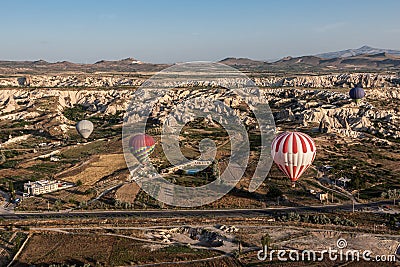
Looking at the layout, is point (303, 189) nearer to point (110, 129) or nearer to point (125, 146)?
point (125, 146)

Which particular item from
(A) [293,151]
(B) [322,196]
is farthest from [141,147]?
(B) [322,196]

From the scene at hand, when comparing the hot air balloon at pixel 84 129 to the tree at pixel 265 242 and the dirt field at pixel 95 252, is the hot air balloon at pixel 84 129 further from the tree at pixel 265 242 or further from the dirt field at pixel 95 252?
the tree at pixel 265 242

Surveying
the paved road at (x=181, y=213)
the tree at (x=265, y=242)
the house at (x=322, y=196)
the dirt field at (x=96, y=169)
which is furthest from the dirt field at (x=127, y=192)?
the house at (x=322, y=196)

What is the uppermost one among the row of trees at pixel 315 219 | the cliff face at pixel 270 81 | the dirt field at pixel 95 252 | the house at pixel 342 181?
the cliff face at pixel 270 81

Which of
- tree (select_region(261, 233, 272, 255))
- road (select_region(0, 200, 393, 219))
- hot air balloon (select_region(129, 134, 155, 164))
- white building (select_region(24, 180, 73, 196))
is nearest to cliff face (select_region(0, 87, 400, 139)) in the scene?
hot air balloon (select_region(129, 134, 155, 164))

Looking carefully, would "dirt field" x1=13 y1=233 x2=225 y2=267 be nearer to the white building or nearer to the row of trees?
the row of trees

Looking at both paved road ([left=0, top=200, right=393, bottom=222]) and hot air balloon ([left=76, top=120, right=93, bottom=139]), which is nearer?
paved road ([left=0, top=200, right=393, bottom=222])
